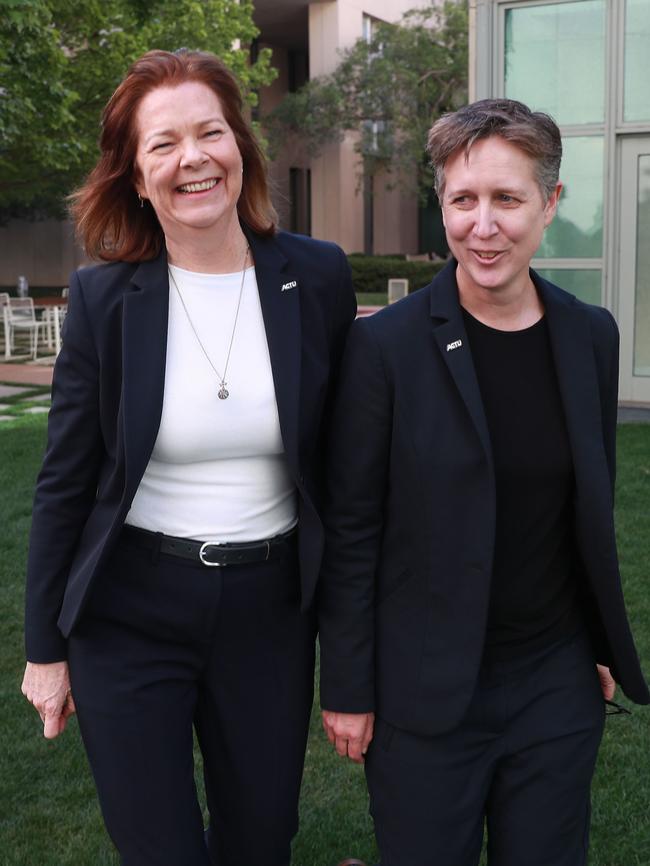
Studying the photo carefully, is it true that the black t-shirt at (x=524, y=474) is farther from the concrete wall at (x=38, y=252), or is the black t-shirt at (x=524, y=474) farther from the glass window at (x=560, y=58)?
the concrete wall at (x=38, y=252)

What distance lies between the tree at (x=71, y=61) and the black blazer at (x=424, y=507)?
7441 mm

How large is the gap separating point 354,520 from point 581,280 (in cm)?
884

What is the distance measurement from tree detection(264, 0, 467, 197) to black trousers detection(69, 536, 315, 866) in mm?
32850

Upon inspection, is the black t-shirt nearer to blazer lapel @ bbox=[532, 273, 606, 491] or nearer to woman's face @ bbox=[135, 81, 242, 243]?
blazer lapel @ bbox=[532, 273, 606, 491]

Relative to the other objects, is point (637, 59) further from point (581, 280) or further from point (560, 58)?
point (581, 280)

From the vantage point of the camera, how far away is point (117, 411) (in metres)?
2.31

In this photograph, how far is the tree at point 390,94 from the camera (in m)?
34.5

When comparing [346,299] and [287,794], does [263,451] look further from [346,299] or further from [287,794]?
[287,794]

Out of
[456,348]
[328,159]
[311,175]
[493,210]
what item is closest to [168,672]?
[456,348]

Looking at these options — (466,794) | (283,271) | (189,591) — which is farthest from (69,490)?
(466,794)

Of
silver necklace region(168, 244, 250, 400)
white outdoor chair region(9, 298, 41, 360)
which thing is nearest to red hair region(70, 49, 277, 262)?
silver necklace region(168, 244, 250, 400)

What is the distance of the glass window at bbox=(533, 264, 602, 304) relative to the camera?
34.4 ft

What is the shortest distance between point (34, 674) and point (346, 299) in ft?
3.60

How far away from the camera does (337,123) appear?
36188mm
